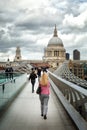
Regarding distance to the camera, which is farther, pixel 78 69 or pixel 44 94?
pixel 78 69

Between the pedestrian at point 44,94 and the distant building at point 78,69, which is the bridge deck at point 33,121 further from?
the distant building at point 78,69

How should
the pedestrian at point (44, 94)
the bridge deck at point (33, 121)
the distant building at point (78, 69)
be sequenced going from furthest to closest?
the distant building at point (78, 69) → the pedestrian at point (44, 94) → the bridge deck at point (33, 121)

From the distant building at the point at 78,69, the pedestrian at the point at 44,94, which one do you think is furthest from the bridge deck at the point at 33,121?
the distant building at the point at 78,69

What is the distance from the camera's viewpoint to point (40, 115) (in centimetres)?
1332

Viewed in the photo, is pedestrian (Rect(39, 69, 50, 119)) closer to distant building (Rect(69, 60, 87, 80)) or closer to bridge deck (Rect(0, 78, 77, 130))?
bridge deck (Rect(0, 78, 77, 130))

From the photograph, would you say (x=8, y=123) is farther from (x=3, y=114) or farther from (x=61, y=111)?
(x=61, y=111)

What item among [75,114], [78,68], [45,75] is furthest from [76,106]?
[78,68]

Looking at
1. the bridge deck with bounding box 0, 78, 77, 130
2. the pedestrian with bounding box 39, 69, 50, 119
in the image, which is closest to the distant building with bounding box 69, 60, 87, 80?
the bridge deck with bounding box 0, 78, 77, 130

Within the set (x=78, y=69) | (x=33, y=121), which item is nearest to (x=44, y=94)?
(x=33, y=121)

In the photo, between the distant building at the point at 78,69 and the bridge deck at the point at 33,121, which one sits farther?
the distant building at the point at 78,69

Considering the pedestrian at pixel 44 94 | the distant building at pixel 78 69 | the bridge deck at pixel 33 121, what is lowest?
the distant building at pixel 78 69

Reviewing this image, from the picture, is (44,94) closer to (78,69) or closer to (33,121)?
(33,121)

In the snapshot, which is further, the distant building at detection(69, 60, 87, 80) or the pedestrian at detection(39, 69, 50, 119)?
Answer: the distant building at detection(69, 60, 87, 80)

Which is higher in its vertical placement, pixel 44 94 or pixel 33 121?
pixel 44 94
